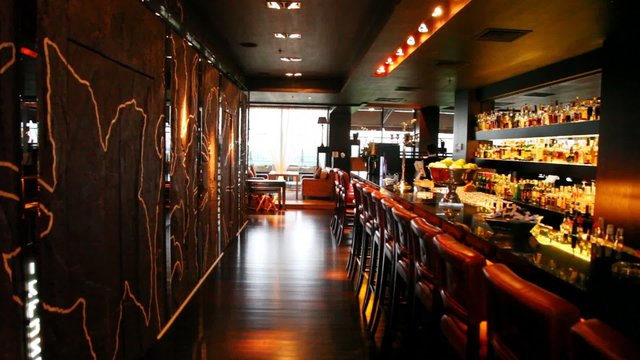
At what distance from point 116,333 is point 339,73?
7075 millimetres

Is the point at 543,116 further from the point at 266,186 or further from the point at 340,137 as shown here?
the point at 340,137

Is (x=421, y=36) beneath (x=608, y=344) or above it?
above

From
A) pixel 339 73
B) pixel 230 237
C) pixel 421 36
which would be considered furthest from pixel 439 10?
pixel 339 73

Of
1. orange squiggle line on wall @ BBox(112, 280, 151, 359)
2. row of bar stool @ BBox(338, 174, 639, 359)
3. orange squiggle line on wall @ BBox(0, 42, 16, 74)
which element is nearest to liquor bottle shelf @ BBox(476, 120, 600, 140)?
row of bar stool @ BBox(338, 174, 639, 359)

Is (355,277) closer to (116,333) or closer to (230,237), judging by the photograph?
(230,237)

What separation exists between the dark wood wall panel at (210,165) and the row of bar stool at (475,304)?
6.89ft

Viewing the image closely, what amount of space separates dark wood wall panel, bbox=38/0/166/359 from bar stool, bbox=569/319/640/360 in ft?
6.23

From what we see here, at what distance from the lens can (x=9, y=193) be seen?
63.1 inches

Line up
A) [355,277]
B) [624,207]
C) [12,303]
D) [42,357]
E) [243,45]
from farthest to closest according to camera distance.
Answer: [243,45], [355,277], [624,207], [42,357], [12,303]

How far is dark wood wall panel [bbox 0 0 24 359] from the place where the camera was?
156cm

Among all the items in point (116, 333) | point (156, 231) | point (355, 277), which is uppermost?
point (156, 231)

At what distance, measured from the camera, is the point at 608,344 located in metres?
0.84

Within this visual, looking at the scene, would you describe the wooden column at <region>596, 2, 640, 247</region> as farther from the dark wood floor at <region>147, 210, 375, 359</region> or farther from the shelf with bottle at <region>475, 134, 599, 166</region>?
the dark wood floor at <region>147, 210, 375, 359</region>

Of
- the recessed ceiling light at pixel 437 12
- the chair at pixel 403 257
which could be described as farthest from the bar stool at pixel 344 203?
the chair at pixel 403 257
